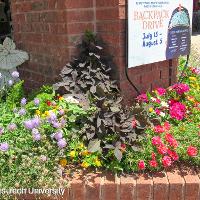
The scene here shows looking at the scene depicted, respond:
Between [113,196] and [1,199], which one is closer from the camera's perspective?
[1,199]

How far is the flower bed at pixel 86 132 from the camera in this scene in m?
2.64

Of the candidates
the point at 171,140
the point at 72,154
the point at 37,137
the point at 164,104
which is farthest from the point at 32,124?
the point at 164,104

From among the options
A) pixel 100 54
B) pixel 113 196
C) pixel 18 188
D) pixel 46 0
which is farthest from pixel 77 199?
pixel 46 0

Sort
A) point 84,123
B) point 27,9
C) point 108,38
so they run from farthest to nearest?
point 27,9, point 108,38, point 84,123

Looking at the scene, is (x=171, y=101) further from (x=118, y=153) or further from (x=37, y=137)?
(x=37, y=137)

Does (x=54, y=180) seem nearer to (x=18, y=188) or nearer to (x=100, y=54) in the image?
(x=18, y=188)

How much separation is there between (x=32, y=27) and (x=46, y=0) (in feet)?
1.47

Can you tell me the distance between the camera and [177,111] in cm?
344

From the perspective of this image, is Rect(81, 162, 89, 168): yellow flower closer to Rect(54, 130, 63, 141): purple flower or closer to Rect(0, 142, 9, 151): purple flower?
Rect(54, 130, 63, 141): purple flower

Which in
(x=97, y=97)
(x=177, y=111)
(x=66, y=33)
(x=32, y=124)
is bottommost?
(x=177, y=111)

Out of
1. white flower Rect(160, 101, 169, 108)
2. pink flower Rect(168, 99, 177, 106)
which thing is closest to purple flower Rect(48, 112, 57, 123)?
white flower Rect(160, 101, 169, 108)

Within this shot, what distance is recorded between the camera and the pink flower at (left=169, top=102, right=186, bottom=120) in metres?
3.40

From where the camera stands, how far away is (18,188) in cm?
260

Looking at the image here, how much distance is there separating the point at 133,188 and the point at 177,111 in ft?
3.29
